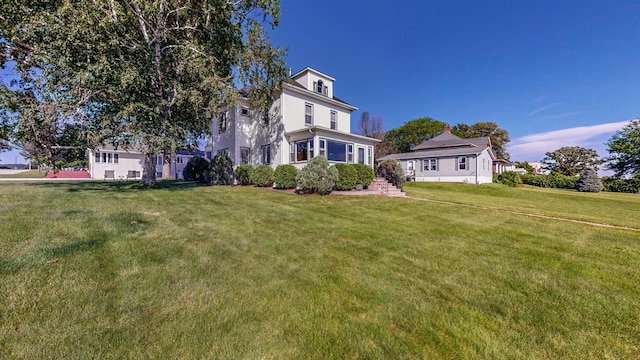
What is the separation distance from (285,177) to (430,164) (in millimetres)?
21495

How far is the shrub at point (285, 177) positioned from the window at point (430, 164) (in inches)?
823

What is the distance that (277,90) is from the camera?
1617cm

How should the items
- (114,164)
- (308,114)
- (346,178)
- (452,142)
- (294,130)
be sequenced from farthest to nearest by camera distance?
(452,142), (114,164), (308,114), (294,130), (346,178)

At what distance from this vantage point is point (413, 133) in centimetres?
4438

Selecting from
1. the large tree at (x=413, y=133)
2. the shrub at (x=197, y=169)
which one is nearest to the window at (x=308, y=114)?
the shrub at (x=197, y=169)

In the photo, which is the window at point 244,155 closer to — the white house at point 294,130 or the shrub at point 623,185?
the white house at point 294,130

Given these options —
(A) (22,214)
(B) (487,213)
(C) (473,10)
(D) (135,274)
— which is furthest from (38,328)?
(C) (473,10)

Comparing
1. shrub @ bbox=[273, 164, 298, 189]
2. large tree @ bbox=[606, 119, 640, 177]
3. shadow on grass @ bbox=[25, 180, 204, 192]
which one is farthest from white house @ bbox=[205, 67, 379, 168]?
large tree @ bbox=[606, 119, 640, 177]

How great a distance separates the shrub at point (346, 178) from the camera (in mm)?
13304

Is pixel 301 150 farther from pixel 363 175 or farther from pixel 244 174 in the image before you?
pixel 363 175

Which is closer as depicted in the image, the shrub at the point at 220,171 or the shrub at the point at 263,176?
the shrub at the point at 263,176

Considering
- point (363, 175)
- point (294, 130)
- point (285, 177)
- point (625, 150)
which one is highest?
point (625, 150)

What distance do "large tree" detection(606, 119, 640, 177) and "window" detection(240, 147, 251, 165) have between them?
4466 centimetres

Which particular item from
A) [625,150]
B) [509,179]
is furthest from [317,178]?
[625,150]
